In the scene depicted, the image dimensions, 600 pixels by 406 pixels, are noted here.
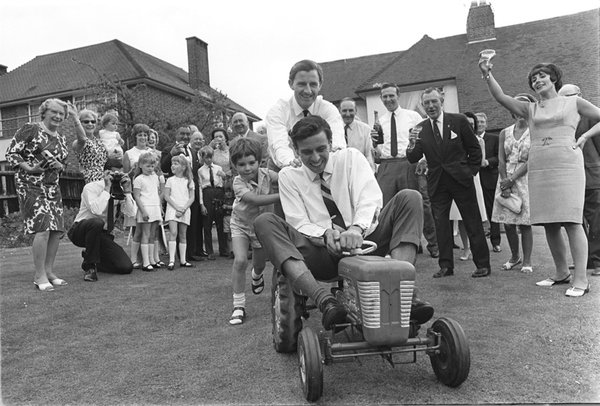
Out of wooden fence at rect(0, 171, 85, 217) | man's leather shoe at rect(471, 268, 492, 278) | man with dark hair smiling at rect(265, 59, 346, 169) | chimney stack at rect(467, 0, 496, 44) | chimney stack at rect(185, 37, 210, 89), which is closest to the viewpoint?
man with dark hair smiling at rect(265, 59, 346, 169)

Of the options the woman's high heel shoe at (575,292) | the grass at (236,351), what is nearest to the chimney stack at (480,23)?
the grass at (236,351)

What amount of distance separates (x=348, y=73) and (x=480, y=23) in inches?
406

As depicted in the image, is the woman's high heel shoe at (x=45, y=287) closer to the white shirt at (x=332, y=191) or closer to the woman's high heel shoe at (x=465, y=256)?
the white shirt at (x=332, y=191)

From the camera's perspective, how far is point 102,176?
7055 mm

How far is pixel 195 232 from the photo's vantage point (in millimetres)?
8016

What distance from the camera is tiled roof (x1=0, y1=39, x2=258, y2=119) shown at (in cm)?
3019

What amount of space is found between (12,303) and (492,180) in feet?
23.4

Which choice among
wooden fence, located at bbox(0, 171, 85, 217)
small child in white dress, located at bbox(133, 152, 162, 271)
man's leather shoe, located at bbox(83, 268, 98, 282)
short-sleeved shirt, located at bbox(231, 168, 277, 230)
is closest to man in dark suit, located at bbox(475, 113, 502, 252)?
short-sleeved shirt, located at bbox(231, 168, 277, 230)

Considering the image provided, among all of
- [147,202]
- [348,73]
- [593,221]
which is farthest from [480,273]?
[348,73]

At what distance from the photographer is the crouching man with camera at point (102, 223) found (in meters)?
6.48

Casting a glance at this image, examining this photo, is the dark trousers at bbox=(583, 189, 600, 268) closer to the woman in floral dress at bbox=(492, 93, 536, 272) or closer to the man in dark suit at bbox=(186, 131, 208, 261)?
the woman in floral dress at bbox=(492, 93, 536, 272)

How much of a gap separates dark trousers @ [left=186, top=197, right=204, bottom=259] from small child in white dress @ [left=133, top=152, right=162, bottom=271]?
70 centimetres

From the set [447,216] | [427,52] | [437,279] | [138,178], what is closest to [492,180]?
[447,216]

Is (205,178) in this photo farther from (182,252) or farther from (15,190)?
(15,190)
